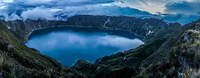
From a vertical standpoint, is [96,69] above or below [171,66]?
below

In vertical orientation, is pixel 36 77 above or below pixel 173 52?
below

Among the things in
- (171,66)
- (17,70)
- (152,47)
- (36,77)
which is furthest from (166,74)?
(152,47)

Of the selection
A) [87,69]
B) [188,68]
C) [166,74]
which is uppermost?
[188,68]

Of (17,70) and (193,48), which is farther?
(17,70)

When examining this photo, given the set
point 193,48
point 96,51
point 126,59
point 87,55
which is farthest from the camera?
point 96,51

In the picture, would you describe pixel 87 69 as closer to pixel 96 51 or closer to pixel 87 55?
pixel 87 55

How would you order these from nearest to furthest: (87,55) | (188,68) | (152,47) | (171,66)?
(188,68) < (171,66) < (152,47) < (87,55)

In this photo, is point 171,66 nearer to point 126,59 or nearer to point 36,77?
point 36,77

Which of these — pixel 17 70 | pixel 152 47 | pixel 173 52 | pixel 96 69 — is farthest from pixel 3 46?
pixel 152 47

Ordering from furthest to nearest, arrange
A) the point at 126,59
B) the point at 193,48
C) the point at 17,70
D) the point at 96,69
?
1. the point at 126,59
2. the point at 96,69
3. the point at 17,70
4. the point at 193,48
